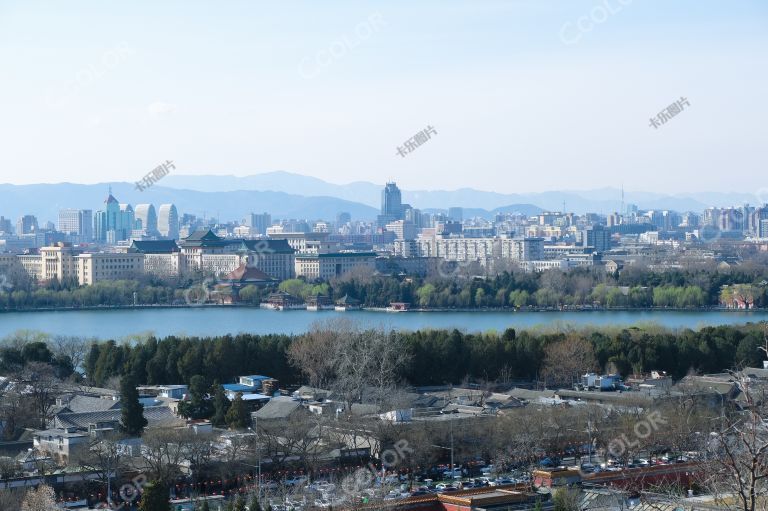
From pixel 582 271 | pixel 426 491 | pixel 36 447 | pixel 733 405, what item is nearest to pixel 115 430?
pixel 36 447

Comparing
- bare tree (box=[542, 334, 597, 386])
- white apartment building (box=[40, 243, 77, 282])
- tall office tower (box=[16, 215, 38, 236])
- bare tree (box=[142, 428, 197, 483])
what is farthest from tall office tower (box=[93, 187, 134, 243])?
A: bare tree (box=[142, 428, 197, 483])

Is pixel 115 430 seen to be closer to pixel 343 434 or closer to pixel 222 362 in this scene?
pixel 343 434

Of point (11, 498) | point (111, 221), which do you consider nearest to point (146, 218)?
point (111, 221)

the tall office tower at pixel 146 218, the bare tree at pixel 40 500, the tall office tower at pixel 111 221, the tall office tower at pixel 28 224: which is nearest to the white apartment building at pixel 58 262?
the tall office tower at pixel 111 221

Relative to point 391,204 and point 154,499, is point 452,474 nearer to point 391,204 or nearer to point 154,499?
point 154,499

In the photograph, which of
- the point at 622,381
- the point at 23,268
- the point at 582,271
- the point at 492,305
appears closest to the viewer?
the point at 622,381

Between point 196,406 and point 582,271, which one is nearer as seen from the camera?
point 196,406

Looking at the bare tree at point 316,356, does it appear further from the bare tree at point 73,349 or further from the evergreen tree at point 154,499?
the evergreen tree at point 154,499
